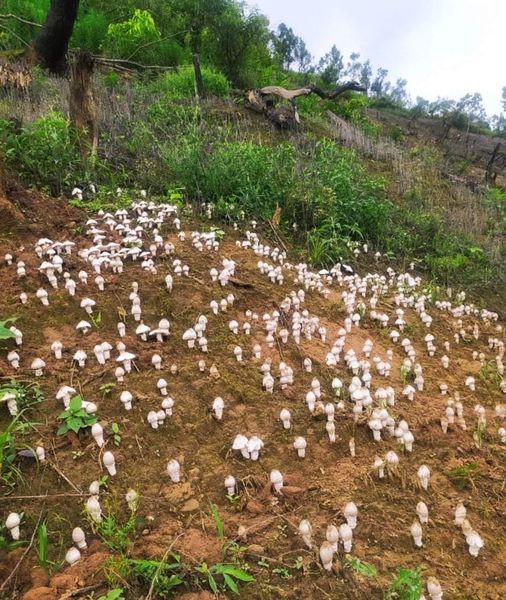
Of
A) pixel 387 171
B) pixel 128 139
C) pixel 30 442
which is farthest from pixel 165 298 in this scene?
pixel 387 171

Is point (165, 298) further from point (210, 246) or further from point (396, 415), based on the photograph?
point (396, 415)

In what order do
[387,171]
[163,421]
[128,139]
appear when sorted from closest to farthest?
[163,421], [128,139], [387,171]

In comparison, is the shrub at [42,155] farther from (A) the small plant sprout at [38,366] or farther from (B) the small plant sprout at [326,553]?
(B) the small plant sprout at [326,553]

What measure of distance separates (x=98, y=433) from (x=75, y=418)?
0.78ft

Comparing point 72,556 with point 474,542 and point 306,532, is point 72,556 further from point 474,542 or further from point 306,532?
point 474,542

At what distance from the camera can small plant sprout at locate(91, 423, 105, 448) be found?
3.14 meters

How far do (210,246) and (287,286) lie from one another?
1.07 metres

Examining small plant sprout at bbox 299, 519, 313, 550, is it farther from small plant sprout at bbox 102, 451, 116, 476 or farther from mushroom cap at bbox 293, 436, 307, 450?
small plant sprout at bbox 102, 451, 116, 476

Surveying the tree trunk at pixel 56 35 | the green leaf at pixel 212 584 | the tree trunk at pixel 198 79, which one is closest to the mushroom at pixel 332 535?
the green leaf at pixel 212 584

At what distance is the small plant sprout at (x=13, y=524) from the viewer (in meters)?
2.56

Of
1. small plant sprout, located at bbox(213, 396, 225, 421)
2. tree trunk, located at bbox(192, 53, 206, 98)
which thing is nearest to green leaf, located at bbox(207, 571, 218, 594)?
small plant sprout, located at bbox(213, 396, 225, 421)

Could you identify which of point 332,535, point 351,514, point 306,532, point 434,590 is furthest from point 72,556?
point 434,590

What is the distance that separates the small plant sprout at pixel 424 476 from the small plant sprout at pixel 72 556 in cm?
194

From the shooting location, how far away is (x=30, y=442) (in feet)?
10.5
